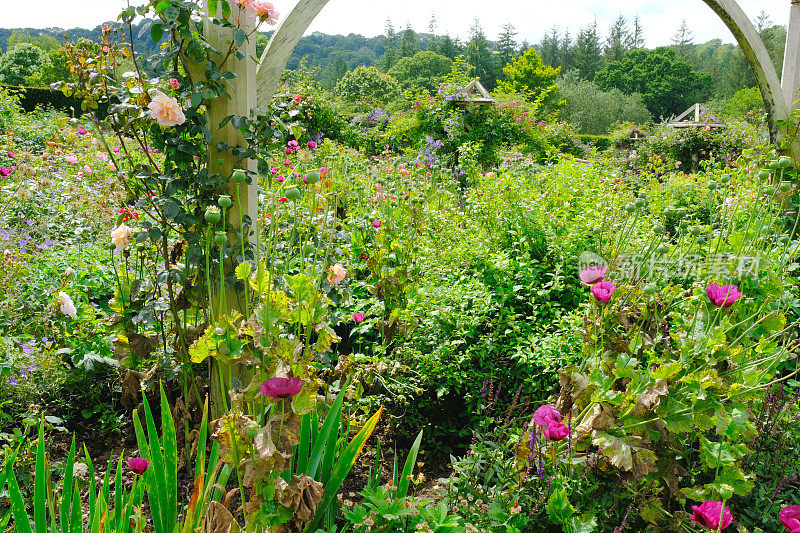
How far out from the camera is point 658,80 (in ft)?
139

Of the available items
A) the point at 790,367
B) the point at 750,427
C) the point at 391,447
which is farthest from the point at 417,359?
the point at 790,367

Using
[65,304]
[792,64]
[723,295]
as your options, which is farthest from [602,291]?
[792,64]

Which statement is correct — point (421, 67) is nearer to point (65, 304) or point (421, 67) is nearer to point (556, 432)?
point (65, 304)

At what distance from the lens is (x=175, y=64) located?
1753 millimetres

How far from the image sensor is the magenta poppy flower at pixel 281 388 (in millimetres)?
1118

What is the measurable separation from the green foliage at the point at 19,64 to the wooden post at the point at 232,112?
114 feet

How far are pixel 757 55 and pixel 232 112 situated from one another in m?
2.47

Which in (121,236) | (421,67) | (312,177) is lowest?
Answer: (121,236)

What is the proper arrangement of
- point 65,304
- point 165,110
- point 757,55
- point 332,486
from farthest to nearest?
point 757,55 → point 65,304 → point 165,110 → point 332,486

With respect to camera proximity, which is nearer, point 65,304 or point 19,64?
point 65,304

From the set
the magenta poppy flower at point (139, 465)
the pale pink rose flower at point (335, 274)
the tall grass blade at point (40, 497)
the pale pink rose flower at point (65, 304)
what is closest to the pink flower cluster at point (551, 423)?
the pale pink rose flower at point (335, 274)

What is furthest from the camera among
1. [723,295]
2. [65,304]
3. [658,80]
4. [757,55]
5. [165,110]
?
[658,80]

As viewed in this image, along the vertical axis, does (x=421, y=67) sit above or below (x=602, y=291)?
above

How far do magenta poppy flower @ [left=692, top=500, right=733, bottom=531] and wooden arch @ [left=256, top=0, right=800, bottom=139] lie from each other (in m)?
1.75
